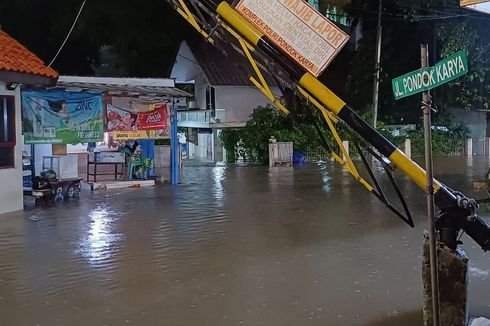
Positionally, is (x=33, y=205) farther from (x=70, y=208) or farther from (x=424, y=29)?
(x=424, y=29)

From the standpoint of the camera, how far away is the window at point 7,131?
11367mm

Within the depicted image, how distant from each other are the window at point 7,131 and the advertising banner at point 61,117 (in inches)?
41.1

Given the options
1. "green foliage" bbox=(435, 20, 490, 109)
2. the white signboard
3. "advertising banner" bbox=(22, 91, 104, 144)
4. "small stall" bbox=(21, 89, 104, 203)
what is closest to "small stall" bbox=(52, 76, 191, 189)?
"advertising banner" bbox=(22, 91, 104, 144)

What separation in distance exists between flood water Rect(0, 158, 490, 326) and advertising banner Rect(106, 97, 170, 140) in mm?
2839

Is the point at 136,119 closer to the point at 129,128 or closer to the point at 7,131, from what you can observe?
the point at 129,128

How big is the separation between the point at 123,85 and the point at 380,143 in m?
11.9

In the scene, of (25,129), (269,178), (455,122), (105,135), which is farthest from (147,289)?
(455,122)

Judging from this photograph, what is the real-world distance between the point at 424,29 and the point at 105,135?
56.2ft

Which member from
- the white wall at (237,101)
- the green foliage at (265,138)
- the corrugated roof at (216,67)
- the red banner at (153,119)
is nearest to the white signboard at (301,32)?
the red banner at (153,119)

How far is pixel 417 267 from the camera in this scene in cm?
702

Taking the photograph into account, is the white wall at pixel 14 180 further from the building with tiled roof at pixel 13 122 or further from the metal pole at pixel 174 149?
the metal pole at pixel 174 149

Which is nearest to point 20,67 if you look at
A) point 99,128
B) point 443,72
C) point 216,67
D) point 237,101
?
point 99,128

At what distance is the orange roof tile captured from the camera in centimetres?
1070

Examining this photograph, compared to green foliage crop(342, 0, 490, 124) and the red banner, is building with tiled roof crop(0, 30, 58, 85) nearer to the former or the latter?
the red banner
